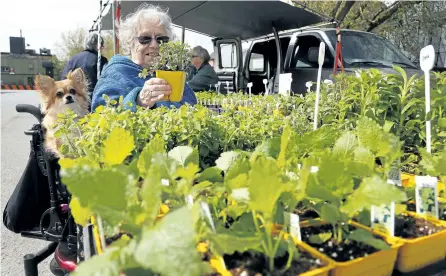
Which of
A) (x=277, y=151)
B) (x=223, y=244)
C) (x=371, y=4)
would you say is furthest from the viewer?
(x=371, y=4)

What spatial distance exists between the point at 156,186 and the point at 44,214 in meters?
1.53

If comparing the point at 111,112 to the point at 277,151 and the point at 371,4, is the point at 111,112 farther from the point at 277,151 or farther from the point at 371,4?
the point at 371,4

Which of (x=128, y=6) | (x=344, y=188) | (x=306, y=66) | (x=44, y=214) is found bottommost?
(x=44, y=214)

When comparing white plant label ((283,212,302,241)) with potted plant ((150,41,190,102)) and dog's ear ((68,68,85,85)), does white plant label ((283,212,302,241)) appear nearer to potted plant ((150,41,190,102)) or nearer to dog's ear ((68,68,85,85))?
potted plant ((150,41,190,102))

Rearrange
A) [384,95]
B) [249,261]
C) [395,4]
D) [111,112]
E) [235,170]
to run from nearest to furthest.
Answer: [249,261]
[235,170]
[111,112]
[384,95]
[395,4]

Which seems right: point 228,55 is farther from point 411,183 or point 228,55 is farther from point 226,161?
point 226,161

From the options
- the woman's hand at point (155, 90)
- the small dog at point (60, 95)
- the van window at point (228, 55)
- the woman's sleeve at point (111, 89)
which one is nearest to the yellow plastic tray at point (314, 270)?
the woman's hand at point (155, 90)

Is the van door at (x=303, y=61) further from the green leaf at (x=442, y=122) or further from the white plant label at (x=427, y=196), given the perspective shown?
the white plant label at (x=427, y=196)

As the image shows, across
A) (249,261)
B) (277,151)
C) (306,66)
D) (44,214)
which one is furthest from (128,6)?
(249,261)

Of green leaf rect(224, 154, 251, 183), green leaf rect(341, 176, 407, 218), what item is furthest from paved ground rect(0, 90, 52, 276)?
green leaf rect(341, 176, 407, 218)

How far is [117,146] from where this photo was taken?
2.81 ft

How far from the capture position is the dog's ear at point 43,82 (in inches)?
87.0

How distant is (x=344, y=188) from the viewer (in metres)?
0.79

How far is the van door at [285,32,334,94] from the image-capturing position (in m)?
4.45
